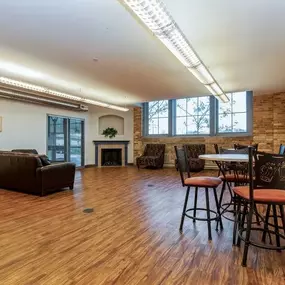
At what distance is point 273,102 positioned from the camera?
704 centimetres

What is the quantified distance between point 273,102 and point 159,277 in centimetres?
692

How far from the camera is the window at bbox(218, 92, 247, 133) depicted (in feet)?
25.9

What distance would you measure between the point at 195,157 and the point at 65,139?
482 centimetres

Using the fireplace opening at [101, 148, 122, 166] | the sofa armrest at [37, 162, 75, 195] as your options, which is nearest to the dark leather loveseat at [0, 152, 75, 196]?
the sofa armrest at [37, 162, 75, 195]

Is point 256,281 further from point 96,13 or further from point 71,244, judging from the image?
point 96,13

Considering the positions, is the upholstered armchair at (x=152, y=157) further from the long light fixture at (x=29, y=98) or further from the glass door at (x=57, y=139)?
the long light fixture at (x=29, y=98)

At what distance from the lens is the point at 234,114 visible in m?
8.04

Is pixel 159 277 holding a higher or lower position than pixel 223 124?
lower

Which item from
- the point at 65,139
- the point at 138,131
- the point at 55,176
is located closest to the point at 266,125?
the point at 138,131

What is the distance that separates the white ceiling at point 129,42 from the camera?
2510 mm

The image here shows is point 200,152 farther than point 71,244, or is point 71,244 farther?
point 200,152

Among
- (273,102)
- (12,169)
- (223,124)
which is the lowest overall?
(12,169)

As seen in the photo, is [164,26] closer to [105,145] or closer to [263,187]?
[263,187]

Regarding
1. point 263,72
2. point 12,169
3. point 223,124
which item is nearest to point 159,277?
point 12,169
